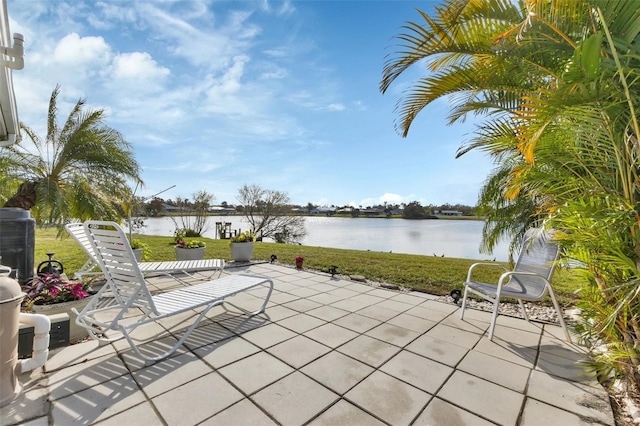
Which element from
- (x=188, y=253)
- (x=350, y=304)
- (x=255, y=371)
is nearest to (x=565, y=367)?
(x=350, y=304)

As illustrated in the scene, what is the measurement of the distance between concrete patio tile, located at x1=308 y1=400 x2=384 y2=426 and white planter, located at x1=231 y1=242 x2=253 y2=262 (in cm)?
537

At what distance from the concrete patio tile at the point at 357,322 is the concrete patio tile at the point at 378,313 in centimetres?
11

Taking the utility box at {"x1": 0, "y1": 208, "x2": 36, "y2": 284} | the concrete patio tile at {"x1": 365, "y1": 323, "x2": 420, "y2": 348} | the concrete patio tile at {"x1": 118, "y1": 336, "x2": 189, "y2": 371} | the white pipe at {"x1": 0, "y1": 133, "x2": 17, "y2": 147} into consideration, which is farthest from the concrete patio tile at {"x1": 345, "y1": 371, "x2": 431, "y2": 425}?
the white pipe at {"x1": 0, "y1": 133, "x2": 17, "y2": 147}

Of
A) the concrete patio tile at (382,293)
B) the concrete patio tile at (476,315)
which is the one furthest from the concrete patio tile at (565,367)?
the concrete patio tile at (382,293)

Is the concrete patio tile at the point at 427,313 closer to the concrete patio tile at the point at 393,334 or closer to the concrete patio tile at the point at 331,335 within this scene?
the concrete patio tile at the point at 393,334

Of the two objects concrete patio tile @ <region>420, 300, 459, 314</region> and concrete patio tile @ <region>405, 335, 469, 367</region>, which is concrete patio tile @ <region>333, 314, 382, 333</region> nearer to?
concrete patio tile @ <region>405, 335, 469, 367</region>

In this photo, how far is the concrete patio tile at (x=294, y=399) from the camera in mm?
1691

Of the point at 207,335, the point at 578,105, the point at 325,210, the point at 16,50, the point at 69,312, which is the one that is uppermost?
the point at 16,50

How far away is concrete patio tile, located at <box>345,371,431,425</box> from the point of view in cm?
171

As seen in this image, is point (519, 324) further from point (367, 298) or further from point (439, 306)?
point (367, 298)

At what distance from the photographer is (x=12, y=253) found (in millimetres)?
4266

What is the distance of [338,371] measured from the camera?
219 centimetres

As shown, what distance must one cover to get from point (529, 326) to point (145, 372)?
3.97m

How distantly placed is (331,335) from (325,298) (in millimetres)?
1254
